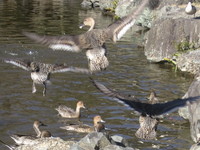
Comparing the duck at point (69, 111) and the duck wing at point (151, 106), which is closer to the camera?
the duck wing at point (151, 106)

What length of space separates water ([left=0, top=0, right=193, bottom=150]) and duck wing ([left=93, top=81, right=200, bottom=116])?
1.93 m

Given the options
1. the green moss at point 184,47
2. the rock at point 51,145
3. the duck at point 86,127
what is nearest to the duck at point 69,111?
the duck at point 86,127

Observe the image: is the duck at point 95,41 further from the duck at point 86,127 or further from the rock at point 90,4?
the rock at point 90,4

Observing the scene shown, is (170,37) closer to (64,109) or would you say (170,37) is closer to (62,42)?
(64,109)

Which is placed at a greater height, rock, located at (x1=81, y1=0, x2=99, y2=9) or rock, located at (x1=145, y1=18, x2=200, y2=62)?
rock, located at (x1=145, y1=18, x2=200, y2=62)

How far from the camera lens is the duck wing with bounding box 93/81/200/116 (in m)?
8.27

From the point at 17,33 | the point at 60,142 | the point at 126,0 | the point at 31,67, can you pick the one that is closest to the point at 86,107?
the point at 31,67

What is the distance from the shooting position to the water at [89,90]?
37.4ft

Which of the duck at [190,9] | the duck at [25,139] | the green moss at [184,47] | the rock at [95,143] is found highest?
the duck at [190,9]

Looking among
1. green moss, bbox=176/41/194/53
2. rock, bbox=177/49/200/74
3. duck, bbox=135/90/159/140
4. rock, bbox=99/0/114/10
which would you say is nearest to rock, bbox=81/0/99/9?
rock, bbox=99/0/114/10

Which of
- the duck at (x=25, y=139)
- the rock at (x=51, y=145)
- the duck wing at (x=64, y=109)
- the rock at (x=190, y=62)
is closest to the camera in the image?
the rock at (x=51, y=145)

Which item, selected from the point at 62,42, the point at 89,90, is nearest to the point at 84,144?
the point at 62,42

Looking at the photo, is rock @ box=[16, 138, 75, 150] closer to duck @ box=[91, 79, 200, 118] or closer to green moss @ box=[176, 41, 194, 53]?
duck @ box=[91, 79, 200, 118]

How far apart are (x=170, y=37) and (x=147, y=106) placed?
378 inches
